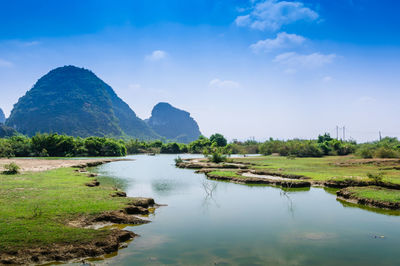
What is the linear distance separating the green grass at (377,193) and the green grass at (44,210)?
1740cm

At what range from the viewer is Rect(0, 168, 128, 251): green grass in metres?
10.2

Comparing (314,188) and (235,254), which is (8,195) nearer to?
(235,254)

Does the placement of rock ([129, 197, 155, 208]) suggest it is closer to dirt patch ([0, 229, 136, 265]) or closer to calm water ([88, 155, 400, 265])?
calm water ([88, 155, 400, 265])

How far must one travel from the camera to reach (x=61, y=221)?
12.4 metres

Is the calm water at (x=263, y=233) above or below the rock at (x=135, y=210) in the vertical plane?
below

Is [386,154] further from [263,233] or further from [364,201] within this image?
[263,233]

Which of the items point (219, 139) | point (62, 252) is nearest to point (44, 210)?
point (62, 252)

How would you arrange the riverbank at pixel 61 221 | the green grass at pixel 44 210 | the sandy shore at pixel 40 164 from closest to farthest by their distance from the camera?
the riverbank at pixel 61 221 < the green grass at pixel 44 210 < the sandy shore at pixel 40 164

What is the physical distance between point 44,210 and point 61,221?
1.71 meters

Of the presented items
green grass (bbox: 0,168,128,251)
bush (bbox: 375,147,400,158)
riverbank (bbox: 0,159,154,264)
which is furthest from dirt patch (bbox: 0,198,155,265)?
bush (bbox: 375,147,400,158)

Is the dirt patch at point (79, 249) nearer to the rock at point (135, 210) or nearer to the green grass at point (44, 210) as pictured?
the green grass at point (44, 210)

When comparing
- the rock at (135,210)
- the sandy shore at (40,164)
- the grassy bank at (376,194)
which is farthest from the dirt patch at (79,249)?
the sandy shore at (40,164)

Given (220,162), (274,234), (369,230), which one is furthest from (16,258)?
(220,162)

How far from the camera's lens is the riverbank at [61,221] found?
9.55 meters
